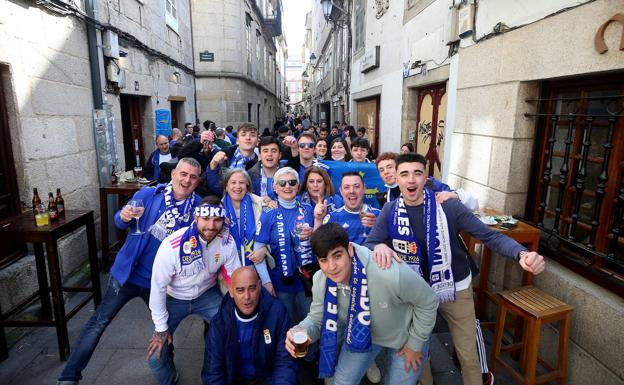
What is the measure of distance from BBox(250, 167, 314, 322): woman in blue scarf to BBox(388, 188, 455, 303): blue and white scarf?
2.85ft

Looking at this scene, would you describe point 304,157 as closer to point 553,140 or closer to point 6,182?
point 553,140

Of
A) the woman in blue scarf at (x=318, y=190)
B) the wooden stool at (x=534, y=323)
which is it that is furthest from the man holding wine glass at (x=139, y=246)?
the wooden stool at (x=534, y=323)

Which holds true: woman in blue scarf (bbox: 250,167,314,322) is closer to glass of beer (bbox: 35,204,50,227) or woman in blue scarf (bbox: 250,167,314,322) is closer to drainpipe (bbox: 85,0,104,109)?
glass of beer (bbox: 35,204,50,227)

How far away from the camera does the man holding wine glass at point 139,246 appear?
291 centimetres

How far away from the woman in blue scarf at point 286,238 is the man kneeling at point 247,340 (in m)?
0.65

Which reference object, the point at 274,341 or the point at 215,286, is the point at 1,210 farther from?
the point at 274,341

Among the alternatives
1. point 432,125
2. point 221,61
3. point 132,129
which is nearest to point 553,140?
point 432,125

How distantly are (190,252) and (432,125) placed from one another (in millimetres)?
5409

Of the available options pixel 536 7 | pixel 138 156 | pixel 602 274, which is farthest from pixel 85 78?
pixel 602 274

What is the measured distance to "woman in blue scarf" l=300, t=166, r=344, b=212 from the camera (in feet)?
11.8

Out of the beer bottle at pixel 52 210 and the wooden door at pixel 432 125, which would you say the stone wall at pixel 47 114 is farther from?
the wooden door at pixel 432 125

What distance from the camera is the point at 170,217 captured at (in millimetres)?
3180

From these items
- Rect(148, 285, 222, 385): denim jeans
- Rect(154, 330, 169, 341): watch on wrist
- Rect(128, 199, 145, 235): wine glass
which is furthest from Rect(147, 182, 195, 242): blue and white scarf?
Rect(154, 330, 169, 341): watch on wrist

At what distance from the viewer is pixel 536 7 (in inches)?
132
